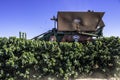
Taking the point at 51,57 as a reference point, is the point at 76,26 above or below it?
above

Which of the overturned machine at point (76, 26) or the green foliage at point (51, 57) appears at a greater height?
the overturned machine at point (76, 26)

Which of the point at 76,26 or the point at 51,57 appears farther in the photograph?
the point at 76,26

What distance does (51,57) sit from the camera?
18.9m

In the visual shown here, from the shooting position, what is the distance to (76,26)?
27.9 m

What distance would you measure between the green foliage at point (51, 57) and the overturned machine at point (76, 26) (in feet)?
19.8

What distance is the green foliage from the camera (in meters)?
18.5

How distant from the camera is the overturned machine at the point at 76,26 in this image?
26016 millimetres

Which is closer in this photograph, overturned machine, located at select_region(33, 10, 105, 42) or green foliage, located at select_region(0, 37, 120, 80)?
green foliage, located at select_region(0, 37, 120, 80)

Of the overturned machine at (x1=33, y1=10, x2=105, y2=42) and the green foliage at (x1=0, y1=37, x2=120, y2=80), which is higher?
the overturned machine at (x1=33, y1=10, x2=105, y2=42)

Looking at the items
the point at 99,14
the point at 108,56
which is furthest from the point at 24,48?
the point at 99,14

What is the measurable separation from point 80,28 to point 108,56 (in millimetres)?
9166

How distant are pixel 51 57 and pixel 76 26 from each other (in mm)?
9675

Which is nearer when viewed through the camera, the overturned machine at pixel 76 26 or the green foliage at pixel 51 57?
the green foliage at pixel 51 57

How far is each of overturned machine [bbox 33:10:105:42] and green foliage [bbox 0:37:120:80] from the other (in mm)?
6023
